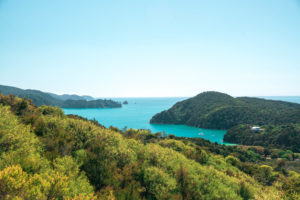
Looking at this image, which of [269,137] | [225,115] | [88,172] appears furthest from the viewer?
[225,115]

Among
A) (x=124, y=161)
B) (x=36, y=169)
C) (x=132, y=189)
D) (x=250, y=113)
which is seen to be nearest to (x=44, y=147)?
(x=36, y=169)

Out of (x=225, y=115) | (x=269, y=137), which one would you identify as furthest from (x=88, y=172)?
(x=225, y=115)

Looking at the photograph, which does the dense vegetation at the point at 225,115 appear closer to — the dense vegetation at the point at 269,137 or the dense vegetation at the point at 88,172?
the dense vegetation at the point at 269,137

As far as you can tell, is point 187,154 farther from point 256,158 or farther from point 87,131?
point 256,158

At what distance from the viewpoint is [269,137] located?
101m

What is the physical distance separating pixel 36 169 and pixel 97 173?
19.1ft

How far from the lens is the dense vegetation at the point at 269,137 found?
90000 mm

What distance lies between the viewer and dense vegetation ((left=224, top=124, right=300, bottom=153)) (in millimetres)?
90000

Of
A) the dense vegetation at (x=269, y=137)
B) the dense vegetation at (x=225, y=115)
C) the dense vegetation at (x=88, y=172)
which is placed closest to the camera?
the dense vegetation at (x=88, y=172)

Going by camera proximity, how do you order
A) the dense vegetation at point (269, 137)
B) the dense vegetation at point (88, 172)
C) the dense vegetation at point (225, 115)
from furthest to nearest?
the dense vegetation at point (225, 115) < the dense vegetation at point (269, 137) < the dense vegetation at point (88, 172)

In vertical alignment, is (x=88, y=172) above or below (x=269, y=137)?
above

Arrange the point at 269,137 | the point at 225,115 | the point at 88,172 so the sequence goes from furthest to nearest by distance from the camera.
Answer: the point at 225,115, the point at 269,137, the point at 88,172

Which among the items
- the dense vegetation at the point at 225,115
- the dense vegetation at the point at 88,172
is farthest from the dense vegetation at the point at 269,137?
the dense vegetation at the point at 88,172

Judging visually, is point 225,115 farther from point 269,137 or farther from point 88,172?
point 88,172
